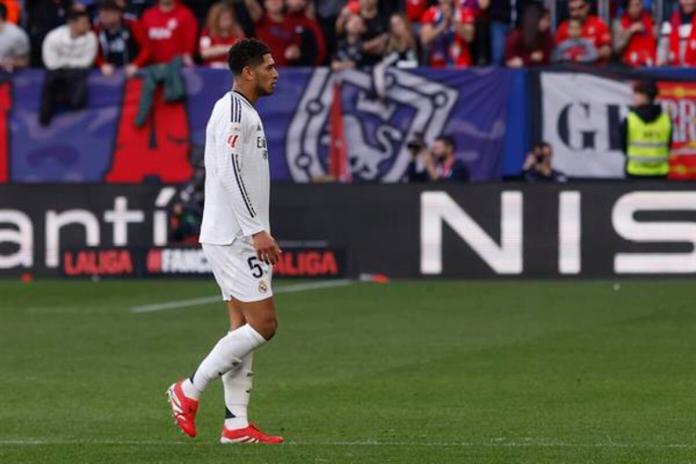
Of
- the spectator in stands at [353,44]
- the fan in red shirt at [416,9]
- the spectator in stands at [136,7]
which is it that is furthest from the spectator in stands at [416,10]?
the spectator in stands at [136,7]

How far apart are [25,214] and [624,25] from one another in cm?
813

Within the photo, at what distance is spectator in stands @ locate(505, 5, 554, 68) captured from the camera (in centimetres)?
2445

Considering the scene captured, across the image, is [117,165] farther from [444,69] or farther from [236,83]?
[236,83]

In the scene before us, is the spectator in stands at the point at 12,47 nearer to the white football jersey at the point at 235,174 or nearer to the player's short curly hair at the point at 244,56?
the player's short curly hair at the point at 244,56

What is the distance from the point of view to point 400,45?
24.6m

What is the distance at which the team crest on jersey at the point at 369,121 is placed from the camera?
2423 centimetres

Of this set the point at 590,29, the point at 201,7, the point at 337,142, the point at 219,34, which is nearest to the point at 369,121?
the point at 337,142

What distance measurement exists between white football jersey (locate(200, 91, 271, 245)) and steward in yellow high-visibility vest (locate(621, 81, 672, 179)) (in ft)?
44.4

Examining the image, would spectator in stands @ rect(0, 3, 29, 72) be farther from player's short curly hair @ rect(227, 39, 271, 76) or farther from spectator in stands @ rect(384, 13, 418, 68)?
player's short curly hair @ rect(227, 39, 271, 76)

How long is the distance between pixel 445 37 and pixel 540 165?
270 centimetres

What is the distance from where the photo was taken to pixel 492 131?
24.1 m

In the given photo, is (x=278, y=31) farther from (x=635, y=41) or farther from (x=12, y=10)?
(x=635, y=41)

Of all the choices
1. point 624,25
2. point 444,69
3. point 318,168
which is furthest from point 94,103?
point 624,25

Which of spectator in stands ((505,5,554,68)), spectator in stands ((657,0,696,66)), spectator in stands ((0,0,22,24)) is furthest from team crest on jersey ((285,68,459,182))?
spectator in stands ((0,0,22,24))
